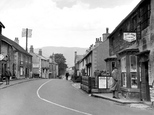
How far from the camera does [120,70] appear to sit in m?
15.9

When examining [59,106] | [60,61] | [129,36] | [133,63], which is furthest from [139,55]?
[60,61]

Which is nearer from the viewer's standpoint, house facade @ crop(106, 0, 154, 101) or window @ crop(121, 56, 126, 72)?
house facade @ crop(106, 0, 154, 101)

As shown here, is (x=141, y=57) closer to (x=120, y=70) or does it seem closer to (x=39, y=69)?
(x=120, y=70)

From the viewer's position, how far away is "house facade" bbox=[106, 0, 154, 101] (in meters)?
11.6

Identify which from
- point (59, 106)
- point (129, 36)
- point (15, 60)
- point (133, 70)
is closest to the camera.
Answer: point (59, 106)

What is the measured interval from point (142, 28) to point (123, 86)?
4.42m

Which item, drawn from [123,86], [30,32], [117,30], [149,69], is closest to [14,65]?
[30,32]

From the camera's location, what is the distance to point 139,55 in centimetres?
1264

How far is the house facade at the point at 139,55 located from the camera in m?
11.6

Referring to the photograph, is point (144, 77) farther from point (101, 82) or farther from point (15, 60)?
point (15, 60)

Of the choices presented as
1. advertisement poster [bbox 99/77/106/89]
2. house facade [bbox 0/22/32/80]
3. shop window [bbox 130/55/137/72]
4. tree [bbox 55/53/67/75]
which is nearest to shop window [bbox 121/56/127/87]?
shop window [bbox 130/55/137/72]

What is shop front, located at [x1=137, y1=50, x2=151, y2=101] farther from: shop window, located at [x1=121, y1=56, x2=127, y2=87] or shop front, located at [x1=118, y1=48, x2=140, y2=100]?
shop window, located at [x1=121, y1=56, x2=127, y2=87]

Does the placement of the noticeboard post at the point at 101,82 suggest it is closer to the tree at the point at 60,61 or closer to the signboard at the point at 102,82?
the signboard at the point at 102,82

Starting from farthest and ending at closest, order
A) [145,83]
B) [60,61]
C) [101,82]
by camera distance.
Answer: [60,61] < [101,82] < [145,83]
